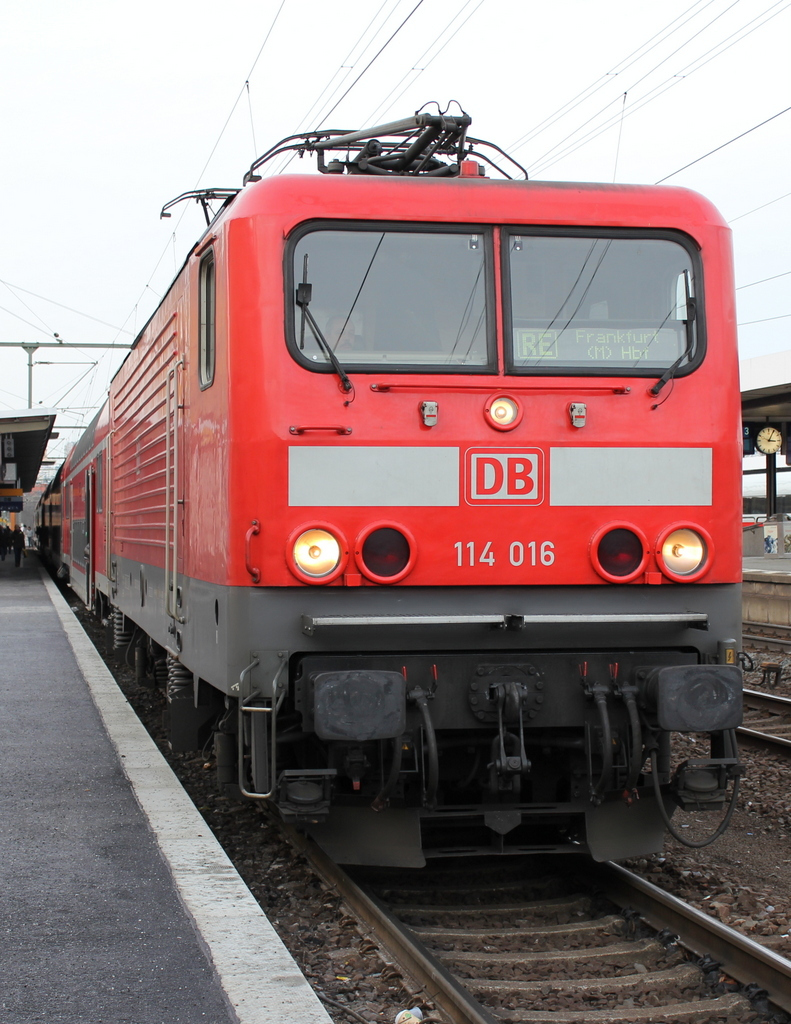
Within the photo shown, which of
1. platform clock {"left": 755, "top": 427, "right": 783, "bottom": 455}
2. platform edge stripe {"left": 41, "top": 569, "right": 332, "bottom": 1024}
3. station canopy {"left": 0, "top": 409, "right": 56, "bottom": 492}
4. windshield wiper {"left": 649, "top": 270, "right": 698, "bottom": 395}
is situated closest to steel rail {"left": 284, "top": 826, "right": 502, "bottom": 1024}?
platform edge stripe {"left": 41, "top": 569, "right": 332, "bottom": 1024}

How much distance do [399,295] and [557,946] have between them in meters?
2.80

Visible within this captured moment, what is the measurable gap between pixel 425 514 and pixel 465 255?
3.87 feet

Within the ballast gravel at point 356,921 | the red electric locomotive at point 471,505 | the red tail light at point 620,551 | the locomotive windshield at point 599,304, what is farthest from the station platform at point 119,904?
the locomotive windshield at point 599,304

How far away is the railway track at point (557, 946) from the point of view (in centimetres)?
388

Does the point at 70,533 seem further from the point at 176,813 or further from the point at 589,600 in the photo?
the point at 589,600

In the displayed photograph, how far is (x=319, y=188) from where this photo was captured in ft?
15.9

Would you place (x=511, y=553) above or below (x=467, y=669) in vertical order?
above

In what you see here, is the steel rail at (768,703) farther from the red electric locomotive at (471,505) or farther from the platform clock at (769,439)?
the platform clock at (769,439)

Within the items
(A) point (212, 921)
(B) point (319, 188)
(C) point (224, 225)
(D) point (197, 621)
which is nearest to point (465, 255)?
(B) point (319, 188)

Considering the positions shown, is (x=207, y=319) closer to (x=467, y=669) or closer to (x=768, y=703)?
(x=467, y=669)

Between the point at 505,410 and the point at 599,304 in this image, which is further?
the point at 599,304

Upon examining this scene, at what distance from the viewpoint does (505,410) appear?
481 cm

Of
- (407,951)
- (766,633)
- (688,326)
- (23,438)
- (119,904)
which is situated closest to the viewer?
(407,951)

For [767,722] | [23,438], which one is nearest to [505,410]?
[767,722]
